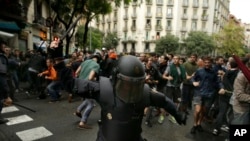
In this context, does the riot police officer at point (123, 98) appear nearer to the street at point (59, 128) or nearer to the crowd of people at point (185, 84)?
the crowd of people at point (185, 84)

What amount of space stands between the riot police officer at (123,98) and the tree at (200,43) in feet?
175

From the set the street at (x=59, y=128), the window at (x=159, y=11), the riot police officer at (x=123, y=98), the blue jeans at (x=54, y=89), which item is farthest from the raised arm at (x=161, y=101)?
the window at (x=159, y=11)

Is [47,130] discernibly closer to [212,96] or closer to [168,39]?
[212,96]

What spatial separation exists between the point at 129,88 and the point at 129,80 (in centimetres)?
8

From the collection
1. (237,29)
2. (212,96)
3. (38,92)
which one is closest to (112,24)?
(237,29)

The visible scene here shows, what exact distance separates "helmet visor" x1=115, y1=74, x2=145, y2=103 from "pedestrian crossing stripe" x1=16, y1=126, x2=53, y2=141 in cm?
367

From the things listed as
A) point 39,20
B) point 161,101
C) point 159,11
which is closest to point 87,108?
point 161,101

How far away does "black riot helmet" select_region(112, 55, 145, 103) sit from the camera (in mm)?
2484

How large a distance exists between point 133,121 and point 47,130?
4.06 m

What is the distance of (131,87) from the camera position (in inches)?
97.9

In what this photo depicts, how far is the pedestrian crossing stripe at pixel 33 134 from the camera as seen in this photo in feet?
18.4

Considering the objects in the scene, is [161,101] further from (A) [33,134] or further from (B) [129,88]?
(A) [33,134]

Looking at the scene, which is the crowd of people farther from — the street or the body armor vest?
the body armor vest

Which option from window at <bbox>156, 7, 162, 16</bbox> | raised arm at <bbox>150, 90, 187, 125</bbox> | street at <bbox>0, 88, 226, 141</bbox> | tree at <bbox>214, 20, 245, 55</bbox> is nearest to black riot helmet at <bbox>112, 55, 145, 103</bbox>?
raised arm at <bbox>150, 90, 187, 125</bbox>
